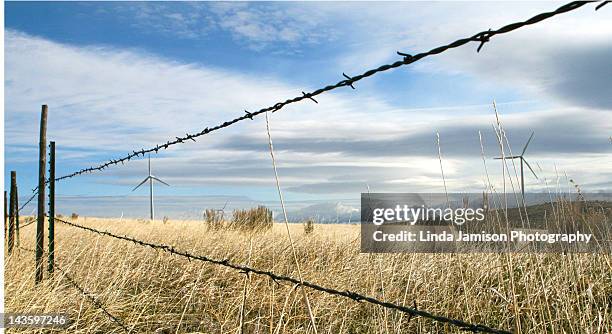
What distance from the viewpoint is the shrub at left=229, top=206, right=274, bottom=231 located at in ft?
49.9

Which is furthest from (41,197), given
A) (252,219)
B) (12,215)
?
(252,219)

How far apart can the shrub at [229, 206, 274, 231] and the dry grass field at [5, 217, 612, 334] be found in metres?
Result: 7.65

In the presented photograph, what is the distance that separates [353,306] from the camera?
4914 millimetres

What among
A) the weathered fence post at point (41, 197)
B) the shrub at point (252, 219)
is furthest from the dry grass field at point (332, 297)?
the shrub at point (252, 219)

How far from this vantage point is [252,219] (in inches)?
622

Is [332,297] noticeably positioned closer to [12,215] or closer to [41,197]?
[41,197]

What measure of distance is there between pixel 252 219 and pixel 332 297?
10923 millimetres

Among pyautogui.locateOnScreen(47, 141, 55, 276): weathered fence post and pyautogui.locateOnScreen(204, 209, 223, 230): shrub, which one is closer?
pyautogui.locateOnScreen(47, 141, 55, 276): weathered fence post

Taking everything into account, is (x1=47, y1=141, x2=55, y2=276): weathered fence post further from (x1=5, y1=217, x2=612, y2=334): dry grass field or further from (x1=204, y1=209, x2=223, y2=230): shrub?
(x1=204, y1=209, x2=223, y2=230): shrub

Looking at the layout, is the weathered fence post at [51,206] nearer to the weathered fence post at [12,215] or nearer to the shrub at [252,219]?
the weathered fence post at [12,215]

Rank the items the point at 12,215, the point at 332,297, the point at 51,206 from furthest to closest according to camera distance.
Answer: the point at 12,215 → the point at 51,206 → the point at 332,297

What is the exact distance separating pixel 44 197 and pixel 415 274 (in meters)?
3.94

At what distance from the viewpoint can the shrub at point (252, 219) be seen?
15.2 meters

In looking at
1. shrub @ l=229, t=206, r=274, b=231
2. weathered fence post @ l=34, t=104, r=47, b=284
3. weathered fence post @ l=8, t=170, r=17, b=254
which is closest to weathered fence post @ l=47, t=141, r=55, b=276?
weathered fence post @ l=34, t=104, r=47, b=284
